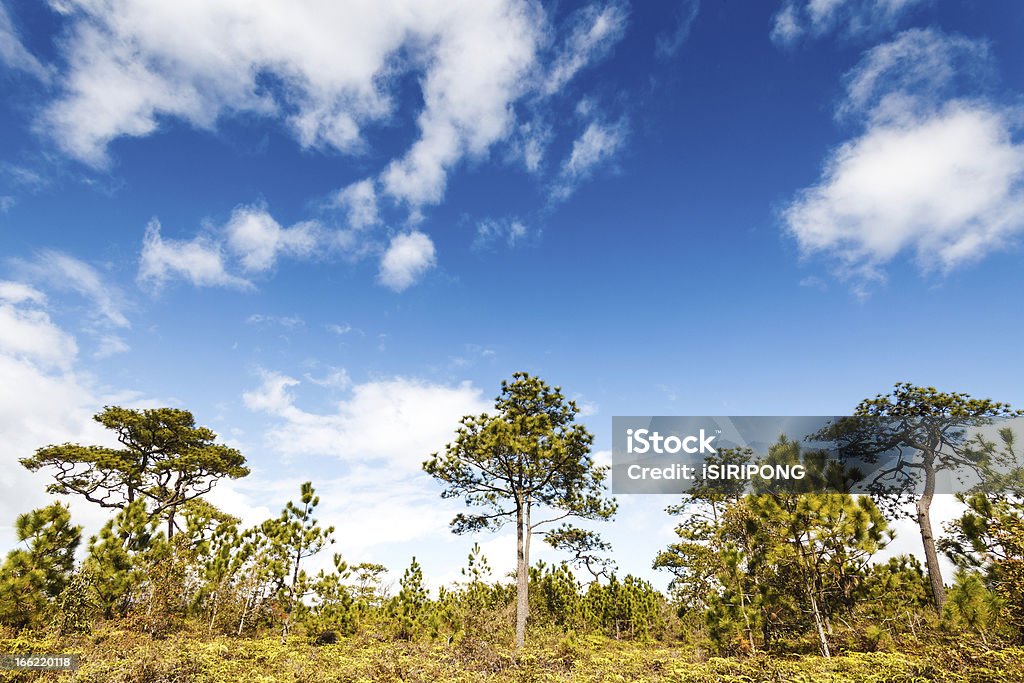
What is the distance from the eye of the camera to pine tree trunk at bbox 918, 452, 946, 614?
18.0 m

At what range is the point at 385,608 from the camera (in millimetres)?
23531

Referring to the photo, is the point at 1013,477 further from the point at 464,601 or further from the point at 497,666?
the point at 464,601

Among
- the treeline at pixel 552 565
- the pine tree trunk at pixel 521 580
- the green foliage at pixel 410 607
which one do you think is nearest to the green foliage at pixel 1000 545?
the treeline at pixel 552 565

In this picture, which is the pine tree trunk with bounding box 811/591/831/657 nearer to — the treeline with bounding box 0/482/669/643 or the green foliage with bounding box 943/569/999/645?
the green foliage with bounding box 943/569/999/645

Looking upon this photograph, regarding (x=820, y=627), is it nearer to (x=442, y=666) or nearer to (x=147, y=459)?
(x=442, y=666)

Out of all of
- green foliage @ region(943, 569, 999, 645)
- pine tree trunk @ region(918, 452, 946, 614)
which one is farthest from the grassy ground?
pine tree trunk @ region(918, 452, 946, 614)

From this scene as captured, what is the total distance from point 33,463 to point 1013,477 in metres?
40.0

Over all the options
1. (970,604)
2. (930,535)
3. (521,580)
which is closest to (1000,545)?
(970,604)

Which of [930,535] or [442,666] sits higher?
[930,535]

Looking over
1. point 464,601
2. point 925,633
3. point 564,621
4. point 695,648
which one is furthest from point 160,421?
point 925,633

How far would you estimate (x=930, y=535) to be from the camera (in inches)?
757

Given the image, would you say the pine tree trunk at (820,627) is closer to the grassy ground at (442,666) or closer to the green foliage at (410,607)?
the grassy ground at (442,666)

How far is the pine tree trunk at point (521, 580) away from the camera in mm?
17719

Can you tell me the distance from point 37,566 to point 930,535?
29477mm
